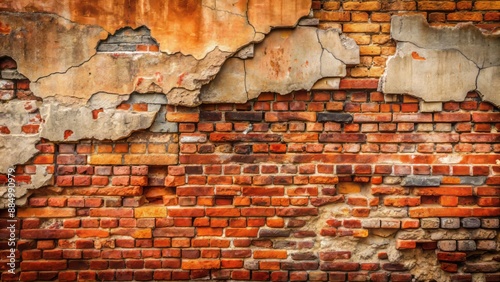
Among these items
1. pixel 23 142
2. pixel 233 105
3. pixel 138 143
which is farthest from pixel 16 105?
pixel 233 105

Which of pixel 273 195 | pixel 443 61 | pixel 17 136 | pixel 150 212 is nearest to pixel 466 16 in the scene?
pixel 443 61

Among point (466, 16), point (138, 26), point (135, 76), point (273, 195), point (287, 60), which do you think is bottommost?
point (273, 195)

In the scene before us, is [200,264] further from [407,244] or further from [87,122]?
[407,244]

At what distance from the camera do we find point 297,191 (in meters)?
2.55

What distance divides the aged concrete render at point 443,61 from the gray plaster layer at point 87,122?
5.92 ft

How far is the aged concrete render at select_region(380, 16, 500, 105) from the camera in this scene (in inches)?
98.3

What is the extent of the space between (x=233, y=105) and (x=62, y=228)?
151cm

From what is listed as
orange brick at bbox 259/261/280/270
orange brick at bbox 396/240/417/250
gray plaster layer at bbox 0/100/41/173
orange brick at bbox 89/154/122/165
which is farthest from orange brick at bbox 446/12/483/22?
gray plaster layer at bbox 0/100/41/173

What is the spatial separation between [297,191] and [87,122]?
1565 mm

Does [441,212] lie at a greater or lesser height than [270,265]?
greater

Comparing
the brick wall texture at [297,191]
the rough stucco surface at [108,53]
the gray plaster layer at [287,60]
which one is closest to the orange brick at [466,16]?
the brick wall texture at [297,191]

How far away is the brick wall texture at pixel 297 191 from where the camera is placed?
8.30 ft

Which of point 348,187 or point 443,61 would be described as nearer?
point 443,61

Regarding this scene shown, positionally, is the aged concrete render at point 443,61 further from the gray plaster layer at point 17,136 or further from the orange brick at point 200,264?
the gray plaster layer at point 17,136
